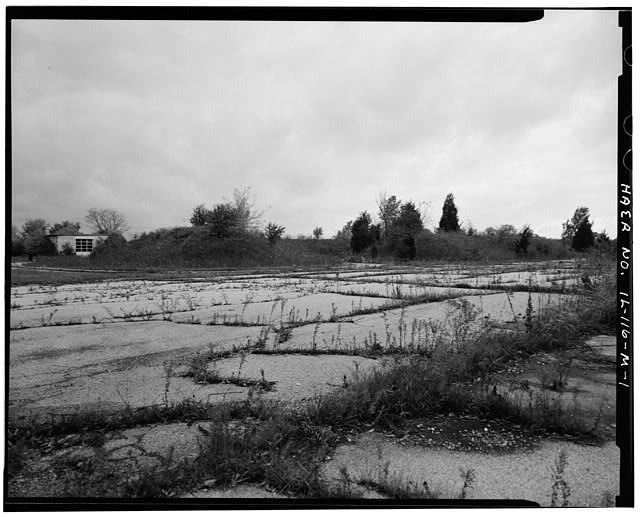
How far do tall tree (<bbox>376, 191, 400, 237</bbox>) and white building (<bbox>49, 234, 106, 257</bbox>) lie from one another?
4.98ft

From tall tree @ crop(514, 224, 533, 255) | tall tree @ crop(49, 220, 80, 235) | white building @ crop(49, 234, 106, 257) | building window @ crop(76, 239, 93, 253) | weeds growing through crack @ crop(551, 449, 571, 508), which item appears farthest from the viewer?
tall tree @ crop(514, 224, 533, 255)

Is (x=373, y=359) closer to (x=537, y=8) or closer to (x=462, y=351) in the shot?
(x=462, y=351)

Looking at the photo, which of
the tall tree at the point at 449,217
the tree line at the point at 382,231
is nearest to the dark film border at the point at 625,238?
the tree line at the point at 382,231

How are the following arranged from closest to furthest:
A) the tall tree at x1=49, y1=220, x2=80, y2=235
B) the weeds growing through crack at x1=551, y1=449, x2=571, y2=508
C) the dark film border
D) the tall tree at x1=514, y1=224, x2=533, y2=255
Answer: the weeds growing through crack at x1=551, y1=449, x2=571, y2=508 < the dark film border < the tall tree at x1=49, y1=220, x2=80, y2=235 < the tall tree at x1=514, y1=224, x2=533, y2=255

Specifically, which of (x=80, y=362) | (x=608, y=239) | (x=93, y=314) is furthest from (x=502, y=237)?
(x=93, y=314)

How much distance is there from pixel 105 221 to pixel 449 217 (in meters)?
1.80

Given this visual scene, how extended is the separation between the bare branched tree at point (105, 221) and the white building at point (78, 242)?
0.29ft

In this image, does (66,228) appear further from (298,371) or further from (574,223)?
(574,223)

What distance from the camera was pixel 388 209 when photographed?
6.72ft

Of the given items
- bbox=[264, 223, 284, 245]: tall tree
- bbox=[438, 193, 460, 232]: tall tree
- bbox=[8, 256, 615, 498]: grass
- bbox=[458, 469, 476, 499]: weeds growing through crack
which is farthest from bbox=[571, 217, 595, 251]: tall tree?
bbox=[264, 223, 284, 245]: tall tree

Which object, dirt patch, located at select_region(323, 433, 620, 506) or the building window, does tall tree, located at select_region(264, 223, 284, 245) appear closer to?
the building window

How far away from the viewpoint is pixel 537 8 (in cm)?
162

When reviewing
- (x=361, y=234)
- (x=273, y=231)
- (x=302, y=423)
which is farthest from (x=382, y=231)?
(x=302, y=423)

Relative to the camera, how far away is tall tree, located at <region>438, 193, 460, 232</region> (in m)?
2.00
